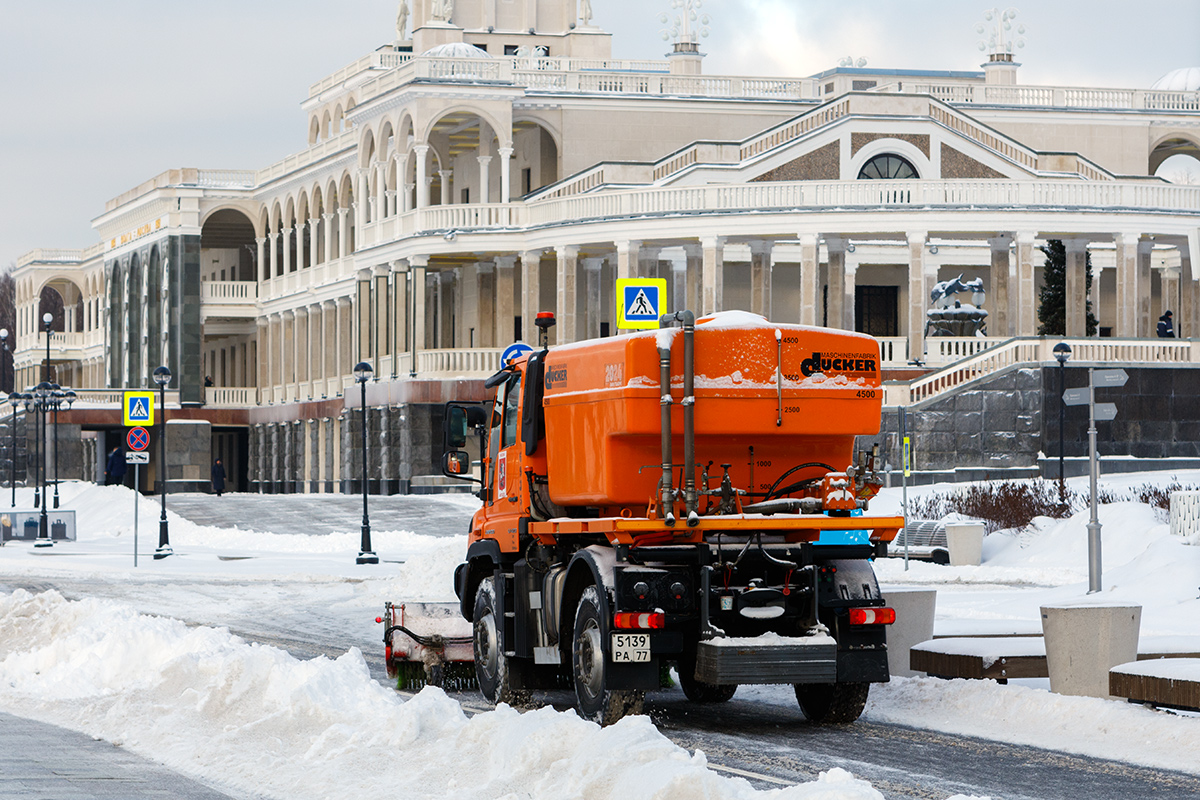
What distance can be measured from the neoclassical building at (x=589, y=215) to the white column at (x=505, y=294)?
3.8 inches

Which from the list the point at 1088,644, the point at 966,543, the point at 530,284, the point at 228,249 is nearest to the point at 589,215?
the point at 530,284

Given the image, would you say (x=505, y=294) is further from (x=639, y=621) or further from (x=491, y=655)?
(x=639, y=621)

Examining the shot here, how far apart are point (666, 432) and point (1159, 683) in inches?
155

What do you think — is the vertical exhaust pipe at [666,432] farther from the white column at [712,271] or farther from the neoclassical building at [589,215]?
the white column at [712,271]

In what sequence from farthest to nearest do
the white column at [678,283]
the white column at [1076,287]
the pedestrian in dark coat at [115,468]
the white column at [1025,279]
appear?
the pedestrian in dark coat at [115,468]
the white column at [678,283]
the white column at [1076,287]
the white column at [1025,279]

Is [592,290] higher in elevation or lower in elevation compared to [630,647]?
higher

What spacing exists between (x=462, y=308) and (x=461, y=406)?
5294 centimetres

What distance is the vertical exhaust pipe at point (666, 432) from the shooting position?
14.1 metres

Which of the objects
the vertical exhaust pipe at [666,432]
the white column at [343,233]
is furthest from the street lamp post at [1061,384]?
the white column at [343,233]

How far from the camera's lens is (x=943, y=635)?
18625 millimetres

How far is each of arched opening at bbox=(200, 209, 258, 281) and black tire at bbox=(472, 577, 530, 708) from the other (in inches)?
3124

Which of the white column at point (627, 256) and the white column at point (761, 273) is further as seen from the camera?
the white column at point (761, 273)

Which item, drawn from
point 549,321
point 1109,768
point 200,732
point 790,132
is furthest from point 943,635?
point 790,132

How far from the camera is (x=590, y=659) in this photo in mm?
14477
